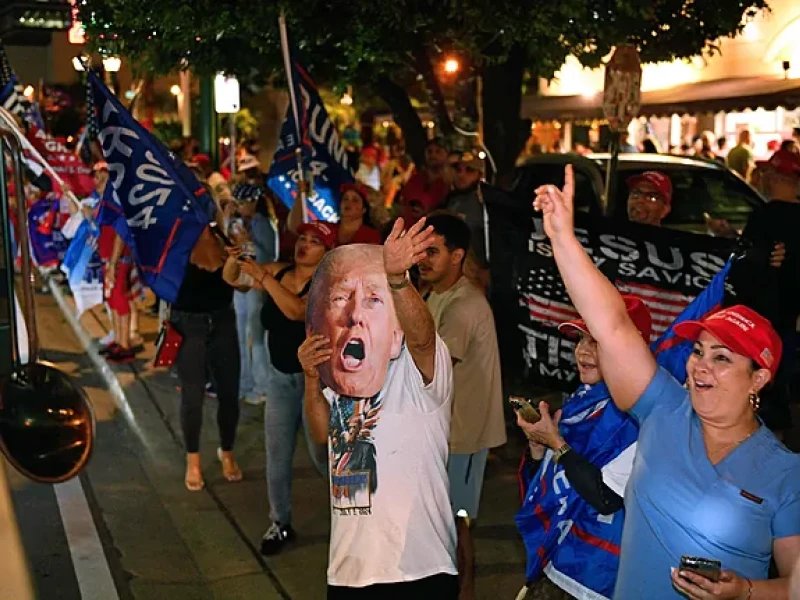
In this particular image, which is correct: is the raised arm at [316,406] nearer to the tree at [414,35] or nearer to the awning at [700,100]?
the tree at [414,35]

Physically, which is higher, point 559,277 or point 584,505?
point 559,277

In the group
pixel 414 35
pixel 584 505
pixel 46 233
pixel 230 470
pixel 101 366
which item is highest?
pixel 414 35

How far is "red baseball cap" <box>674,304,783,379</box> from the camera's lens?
10.3 ft

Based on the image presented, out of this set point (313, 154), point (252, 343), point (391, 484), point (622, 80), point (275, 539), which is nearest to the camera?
point (391, 484)

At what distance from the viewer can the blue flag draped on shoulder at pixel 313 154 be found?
9.03 meters

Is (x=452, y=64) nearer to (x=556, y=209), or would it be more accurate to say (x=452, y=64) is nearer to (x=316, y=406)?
(x=316, y=406)

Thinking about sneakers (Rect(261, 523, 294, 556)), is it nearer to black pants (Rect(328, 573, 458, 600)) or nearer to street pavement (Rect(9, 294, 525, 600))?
street pavement (Rect(9, 294, 525, 600))

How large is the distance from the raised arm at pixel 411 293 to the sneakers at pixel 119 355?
29.4 feet

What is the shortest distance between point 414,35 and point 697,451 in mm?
7246

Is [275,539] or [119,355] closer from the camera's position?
[275,539]

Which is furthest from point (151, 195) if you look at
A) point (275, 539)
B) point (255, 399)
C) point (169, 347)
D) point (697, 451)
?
point (697, 451)

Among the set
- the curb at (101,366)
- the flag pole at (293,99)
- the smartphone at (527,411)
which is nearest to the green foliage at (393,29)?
the flag pole at (293,99)

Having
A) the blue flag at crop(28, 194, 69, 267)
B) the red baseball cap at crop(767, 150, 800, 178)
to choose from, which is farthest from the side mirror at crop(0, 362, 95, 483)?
the blue flag at crop(28, 194, 69, 267)

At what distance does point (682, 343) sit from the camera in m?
3.89
